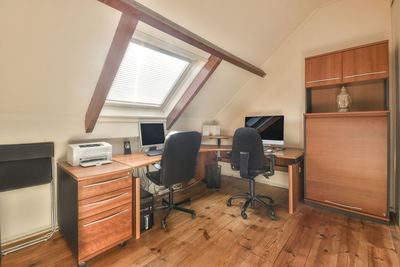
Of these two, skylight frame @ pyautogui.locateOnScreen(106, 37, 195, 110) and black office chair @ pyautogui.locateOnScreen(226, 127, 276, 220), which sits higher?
skylight frame @ pyautogui.locateOnScreen(106, 37, 195, 110)

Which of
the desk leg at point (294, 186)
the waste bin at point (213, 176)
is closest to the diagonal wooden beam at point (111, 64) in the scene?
the waste bin at point (213, 176)

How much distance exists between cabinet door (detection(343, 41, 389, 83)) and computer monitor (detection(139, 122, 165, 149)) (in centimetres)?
269

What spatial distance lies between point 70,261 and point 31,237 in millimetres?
727

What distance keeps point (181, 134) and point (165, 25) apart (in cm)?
114

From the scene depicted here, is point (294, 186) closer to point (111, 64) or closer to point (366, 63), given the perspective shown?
point (366, 63)

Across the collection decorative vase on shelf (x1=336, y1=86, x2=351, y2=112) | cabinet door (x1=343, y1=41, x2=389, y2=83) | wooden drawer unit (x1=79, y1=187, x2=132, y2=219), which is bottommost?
wooden drawer unit (x1=79, y1=187, x2=132, y2=219)

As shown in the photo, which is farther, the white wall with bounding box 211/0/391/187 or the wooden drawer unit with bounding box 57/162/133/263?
the white wall with bounding box 211/0/391/187

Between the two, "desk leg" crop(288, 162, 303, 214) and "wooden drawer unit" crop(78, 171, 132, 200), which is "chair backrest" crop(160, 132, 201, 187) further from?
"desk leg" crop(288, 162, 303, 214)

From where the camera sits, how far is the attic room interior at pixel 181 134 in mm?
1670

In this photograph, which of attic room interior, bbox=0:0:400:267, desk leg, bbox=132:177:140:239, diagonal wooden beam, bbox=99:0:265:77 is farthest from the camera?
desk leg, bbox=132:177:140:239

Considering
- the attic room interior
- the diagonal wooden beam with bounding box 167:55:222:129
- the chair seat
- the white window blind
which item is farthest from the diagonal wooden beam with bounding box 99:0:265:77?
the chair seat

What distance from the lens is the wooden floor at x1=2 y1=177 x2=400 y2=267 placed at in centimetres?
168

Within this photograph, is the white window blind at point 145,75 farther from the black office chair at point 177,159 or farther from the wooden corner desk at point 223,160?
the black office chair at point 177,159

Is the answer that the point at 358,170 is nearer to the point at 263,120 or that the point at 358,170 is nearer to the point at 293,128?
the point at 293,128
